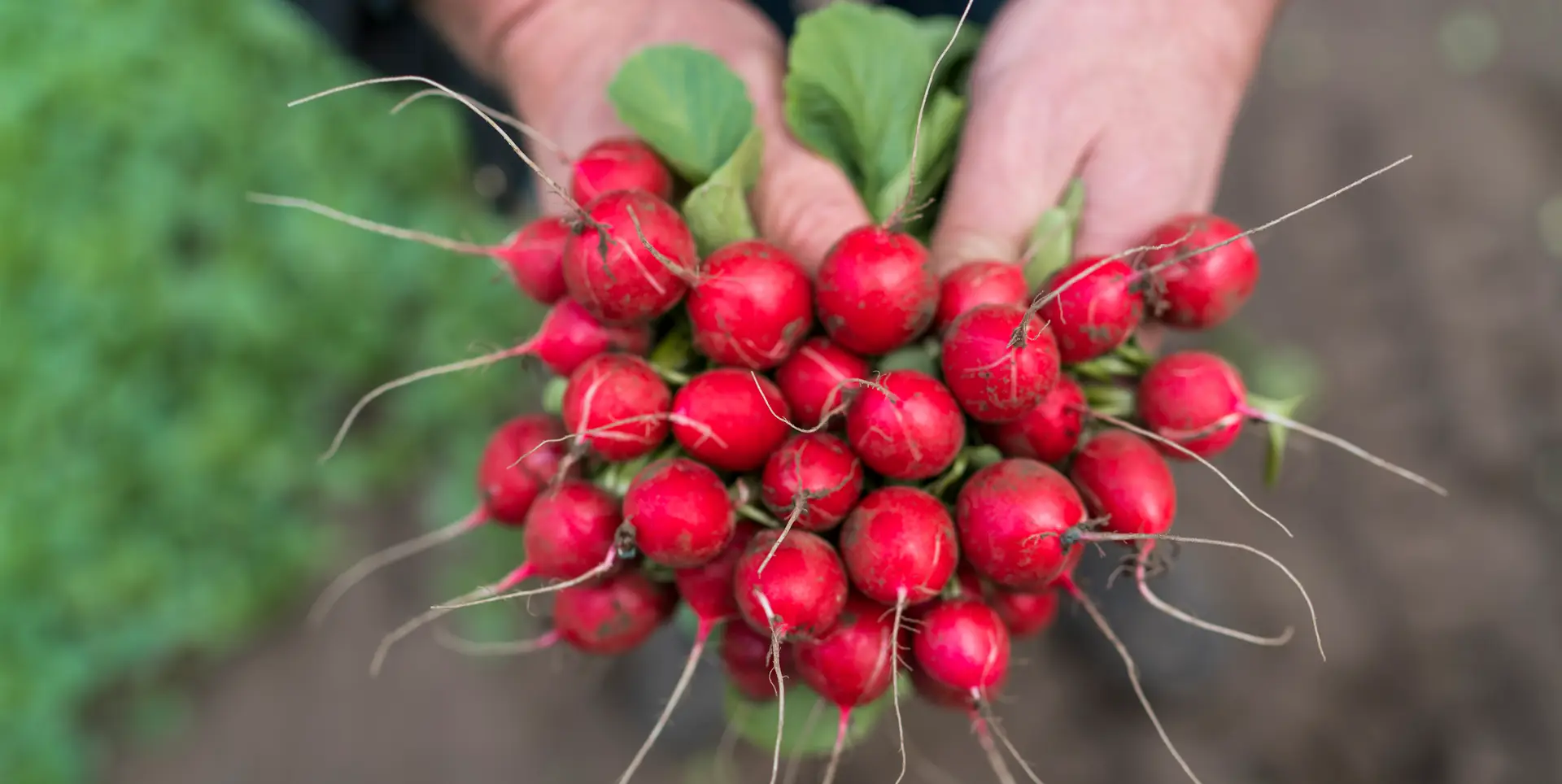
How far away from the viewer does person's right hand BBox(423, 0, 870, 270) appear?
1.39m

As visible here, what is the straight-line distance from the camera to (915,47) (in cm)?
141

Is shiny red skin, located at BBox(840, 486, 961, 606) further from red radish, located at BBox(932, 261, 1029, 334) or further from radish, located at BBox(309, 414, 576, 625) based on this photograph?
radish, located at BBox(309, 414, 576, 625)

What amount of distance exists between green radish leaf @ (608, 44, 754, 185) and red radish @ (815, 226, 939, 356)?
0.95ft

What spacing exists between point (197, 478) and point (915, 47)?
233cm

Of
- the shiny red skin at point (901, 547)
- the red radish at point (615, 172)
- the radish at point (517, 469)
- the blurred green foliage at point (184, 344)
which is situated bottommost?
the blurred green foliage at point (184, 344)

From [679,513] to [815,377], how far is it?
0.24m

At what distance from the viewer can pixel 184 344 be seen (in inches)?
109

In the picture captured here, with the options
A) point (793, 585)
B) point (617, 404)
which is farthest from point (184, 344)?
point (793, 585)

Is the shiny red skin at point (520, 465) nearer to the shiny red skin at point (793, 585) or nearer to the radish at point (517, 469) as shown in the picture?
the radish at point (517, 469)

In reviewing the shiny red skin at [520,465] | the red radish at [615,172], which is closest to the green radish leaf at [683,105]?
the red radish at [615,172]

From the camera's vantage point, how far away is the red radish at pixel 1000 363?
1044 millimetres

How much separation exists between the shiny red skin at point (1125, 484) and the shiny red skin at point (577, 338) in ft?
1.95

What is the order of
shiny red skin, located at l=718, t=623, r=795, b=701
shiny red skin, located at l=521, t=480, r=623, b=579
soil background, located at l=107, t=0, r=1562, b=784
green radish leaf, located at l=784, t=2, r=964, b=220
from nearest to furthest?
shiny red skin, located at l=521, t=480, r=623, b=579, shiny red skin, located at l=718, t=623, r=795, b=701, green radish leaf, located at l=784, t=2, r=964, b=220, soil background, located at l=107, t=0, r=1562, b=784

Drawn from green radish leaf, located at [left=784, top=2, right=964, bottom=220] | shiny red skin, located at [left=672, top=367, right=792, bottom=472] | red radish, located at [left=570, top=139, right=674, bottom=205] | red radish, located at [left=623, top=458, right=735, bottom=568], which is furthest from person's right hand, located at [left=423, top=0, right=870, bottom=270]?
red radish, located at [left=623, top=458, right=735, bottom=568]
